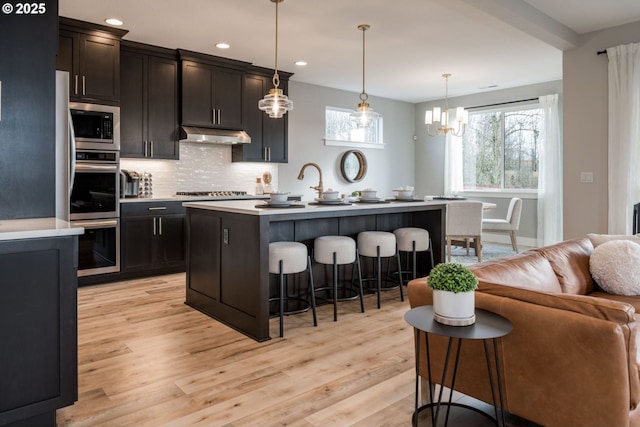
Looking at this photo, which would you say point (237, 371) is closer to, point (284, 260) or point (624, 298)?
point (284, 260)

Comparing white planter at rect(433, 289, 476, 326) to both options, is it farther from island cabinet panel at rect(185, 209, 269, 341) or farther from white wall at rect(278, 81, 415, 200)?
white wall at rect(278, 81, 415, 200)

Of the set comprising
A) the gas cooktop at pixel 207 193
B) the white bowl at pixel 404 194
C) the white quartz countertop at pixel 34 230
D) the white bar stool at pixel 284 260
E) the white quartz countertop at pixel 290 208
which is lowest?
the white bar stool at pixel 284 260

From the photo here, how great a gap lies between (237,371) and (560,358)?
1.68m

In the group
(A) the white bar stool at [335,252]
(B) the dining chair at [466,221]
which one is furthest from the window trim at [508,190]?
(A) the white bar stool at [335,252]

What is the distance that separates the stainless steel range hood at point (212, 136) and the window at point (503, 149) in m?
4.43

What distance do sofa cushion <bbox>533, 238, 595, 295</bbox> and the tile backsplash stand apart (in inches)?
175

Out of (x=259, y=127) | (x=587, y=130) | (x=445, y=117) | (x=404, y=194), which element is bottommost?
(x=404, y=194)

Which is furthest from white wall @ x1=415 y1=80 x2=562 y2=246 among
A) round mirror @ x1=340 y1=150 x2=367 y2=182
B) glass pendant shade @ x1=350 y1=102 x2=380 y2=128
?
glass pendant shade @ x1=350 y1=102 x2=380 y2=128

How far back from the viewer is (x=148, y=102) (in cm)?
506

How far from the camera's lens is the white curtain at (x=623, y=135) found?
427 centimetres

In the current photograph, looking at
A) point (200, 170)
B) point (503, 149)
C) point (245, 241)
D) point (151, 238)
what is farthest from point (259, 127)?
point (503, 149)

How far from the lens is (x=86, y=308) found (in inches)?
147

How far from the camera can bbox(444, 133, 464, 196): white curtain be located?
8203 mm

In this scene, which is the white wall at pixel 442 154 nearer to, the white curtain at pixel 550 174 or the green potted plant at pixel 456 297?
the white curtain at pixel 550 174
